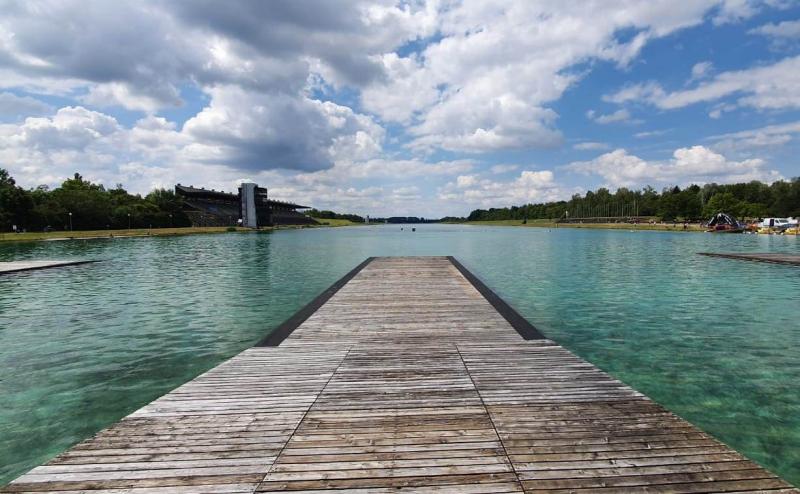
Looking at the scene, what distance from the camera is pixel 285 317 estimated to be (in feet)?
60.3

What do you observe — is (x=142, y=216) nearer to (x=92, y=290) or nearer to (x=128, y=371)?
(x=92, y=290)

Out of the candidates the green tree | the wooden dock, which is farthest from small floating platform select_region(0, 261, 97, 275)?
the green tree

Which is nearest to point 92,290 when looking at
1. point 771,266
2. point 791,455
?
point 791,455

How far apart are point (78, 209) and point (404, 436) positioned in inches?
5468

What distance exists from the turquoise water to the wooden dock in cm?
307

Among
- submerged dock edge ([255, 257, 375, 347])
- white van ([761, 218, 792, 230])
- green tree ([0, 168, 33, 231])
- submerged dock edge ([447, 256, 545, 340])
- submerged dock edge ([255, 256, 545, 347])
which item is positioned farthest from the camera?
white van ([761, 218, 792, 230])

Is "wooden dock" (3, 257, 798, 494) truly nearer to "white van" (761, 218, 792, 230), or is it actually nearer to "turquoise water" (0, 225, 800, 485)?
"turquoise water" (0, 225, 800, 485)

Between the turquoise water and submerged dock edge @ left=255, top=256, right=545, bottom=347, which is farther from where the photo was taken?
submerged dock edge @ left=255, top=256, right=545, bottom=347

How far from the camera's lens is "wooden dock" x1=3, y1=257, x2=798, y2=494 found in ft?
15.6

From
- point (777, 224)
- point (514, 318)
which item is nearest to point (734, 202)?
point (777, 224)

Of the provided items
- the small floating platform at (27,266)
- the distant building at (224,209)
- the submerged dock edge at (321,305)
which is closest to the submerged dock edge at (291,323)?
the submerged dock edge at (321,305)

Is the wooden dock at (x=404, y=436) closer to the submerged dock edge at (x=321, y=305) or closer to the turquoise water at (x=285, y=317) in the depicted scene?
the submerged dock edge at (x=321, y=305)

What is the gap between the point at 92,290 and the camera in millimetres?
25062

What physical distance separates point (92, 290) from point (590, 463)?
29.1 meters
